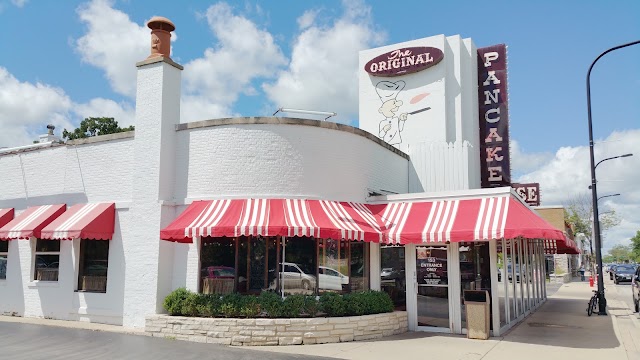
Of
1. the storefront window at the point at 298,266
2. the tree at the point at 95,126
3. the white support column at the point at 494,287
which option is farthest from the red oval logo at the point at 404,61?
the tree at the point at 95,126

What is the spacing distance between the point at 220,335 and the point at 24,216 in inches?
313

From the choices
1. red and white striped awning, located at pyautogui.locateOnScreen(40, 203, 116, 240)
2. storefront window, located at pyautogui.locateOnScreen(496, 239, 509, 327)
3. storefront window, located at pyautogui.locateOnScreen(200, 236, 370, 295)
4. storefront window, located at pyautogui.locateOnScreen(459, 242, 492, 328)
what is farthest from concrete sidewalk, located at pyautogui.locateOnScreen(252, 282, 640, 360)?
red and white striped awning, located at pyautogui.locateOnScreen(40, 203, 116, 240)

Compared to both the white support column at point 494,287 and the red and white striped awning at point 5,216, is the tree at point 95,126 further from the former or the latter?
the white support column at point 494,287

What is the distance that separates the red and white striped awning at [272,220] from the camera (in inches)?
447

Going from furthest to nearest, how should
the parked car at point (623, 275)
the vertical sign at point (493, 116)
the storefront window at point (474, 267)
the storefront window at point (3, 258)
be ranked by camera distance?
the parked car at point (623, 275) < the vertical sign at point (493, 116) < the storefront window at point (3, 258) < the storefront window at point (474, 267)

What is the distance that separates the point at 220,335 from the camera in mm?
11312

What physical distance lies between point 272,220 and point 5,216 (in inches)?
382

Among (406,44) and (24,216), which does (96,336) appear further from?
(406,44)

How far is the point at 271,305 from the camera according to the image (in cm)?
1155

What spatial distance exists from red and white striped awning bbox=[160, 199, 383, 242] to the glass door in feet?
5.21

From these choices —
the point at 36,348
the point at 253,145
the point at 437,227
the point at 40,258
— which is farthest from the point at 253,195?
the point at 40,258

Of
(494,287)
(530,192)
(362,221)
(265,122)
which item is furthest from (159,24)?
(530,192)

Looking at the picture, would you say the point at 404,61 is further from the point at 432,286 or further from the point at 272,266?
the point at 272,266

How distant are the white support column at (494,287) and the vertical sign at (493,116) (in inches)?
265
